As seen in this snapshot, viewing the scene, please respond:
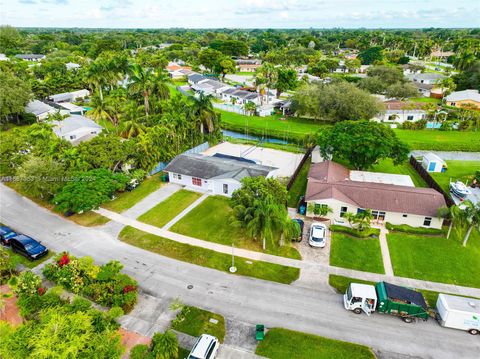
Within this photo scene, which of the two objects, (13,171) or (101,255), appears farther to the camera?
(13,171)

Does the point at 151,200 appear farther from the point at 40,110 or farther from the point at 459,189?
the point at 40,110

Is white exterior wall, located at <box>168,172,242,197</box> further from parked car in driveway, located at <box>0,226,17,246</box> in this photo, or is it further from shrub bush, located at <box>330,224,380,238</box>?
parked car in driveway, located at <box>0,226,17,246</box>

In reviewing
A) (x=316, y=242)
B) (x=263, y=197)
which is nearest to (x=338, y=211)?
(x=316, y=242)

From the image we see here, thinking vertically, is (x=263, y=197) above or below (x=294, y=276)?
above

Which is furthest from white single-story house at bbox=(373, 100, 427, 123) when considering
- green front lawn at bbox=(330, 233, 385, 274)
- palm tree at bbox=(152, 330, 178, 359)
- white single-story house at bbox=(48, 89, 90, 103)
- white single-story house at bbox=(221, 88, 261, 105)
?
white single-story house at bbox=(48, 89, 90, 103)

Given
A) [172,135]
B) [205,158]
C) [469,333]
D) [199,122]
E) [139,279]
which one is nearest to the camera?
[469,333]

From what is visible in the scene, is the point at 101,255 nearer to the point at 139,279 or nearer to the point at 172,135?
the point at 139,279
